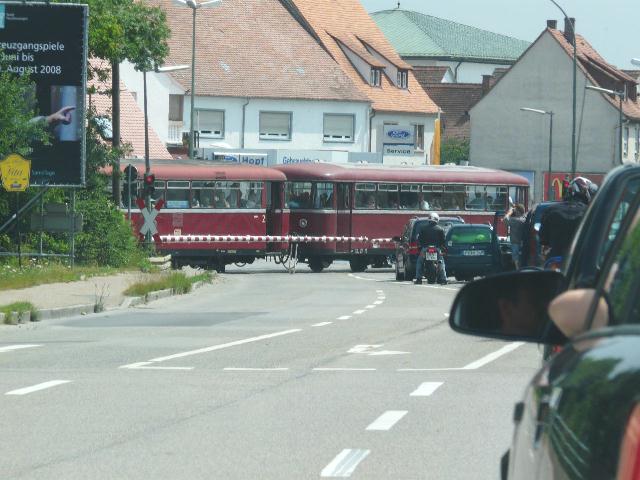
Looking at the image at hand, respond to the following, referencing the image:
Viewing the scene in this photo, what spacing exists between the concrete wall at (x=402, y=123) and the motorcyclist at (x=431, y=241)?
4565 cm

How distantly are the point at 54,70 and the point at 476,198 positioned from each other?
22982 millimetres

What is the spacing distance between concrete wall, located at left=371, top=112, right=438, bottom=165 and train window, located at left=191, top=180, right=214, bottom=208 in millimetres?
36647

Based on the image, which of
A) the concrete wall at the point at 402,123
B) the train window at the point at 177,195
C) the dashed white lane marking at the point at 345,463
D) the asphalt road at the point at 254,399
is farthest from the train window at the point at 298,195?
the dashed white lane marking at the point at 345,463

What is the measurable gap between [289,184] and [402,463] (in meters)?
43.3

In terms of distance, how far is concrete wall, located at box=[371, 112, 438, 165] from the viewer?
3499 inches

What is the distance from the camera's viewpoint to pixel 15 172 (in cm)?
3241

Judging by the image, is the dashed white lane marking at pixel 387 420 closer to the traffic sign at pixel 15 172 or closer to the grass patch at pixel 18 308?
the grass patch at pixel 18 308

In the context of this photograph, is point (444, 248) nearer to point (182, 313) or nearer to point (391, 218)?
point (391, 218)

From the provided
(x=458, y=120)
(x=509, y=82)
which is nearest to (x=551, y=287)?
(x=509, y=82)

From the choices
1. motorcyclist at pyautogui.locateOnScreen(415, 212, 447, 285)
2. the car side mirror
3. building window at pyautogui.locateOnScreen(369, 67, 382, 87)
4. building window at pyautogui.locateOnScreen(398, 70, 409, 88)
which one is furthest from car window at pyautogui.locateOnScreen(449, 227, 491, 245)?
building window at pyautogui.locateOnScreen(398, 70, 409, 88)

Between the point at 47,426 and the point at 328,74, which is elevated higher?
the point at 328,74

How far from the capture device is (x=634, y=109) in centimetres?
9944

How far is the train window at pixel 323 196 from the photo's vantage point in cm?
5150

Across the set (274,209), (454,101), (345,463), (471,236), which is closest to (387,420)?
(345,463)
